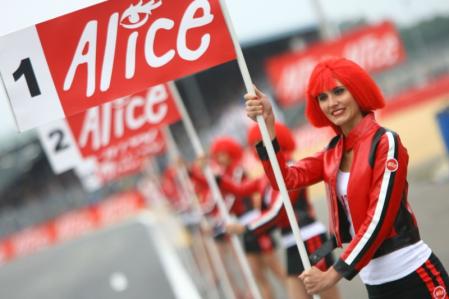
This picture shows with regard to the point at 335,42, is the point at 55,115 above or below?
above

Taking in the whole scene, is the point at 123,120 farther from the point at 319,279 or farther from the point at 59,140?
the point at 319,279

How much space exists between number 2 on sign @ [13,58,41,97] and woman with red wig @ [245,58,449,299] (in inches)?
42.0

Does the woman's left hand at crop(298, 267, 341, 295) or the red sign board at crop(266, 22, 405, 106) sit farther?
the red sign board at crop(266, 22, 405, 106)

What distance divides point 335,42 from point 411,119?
3.64m

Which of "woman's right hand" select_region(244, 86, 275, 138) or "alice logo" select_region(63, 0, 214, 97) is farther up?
"alice logo" select_region(63, 0, 214, 97)

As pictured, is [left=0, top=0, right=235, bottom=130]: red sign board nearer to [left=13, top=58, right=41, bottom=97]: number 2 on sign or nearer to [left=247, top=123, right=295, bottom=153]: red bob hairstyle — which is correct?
[left=13, top=58, right=41, bottom=97]: number 2 on sign

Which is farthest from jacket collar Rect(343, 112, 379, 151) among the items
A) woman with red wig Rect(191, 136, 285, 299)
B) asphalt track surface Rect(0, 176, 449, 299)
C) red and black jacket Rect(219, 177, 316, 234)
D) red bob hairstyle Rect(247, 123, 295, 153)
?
woman with red wig Rect(191, 136, 285, 299)

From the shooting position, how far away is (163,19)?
3.31 metres

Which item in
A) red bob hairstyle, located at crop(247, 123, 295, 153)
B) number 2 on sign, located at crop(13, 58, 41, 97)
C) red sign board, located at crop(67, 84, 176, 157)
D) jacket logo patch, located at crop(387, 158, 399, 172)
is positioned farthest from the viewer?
red sign board, located at crop(67, 84, 176, 157)

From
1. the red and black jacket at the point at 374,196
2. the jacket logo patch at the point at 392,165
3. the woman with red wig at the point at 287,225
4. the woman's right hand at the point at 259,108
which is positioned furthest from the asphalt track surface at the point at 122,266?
the jacket logo patch at the point at 392,165

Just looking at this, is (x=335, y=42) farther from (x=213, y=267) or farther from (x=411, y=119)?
(x=213, y=267)

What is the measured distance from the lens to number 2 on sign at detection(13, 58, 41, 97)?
10.7 ft

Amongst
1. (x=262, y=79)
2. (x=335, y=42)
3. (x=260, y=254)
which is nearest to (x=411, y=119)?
(x=335, y=42)

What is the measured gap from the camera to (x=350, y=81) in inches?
118
